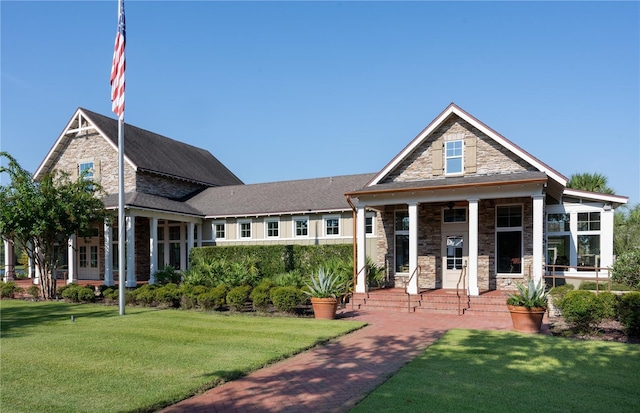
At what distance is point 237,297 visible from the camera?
14805 mm

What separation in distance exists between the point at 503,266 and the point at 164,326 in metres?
12.3

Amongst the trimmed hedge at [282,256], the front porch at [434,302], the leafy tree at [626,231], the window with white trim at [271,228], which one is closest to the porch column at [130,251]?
the trimmed hedge at [282,256]

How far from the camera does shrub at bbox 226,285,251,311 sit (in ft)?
48.6

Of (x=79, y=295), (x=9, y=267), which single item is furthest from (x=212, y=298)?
(x=9, y=267)

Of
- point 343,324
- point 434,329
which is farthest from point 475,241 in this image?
point 343,324

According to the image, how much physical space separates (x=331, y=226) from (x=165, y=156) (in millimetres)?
12451

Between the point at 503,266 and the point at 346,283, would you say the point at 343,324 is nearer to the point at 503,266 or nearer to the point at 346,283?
the point at 346,283

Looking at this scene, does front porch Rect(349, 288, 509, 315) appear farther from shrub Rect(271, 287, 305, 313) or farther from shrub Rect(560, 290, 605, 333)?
shrub Rect(560, 290, 605, 333)

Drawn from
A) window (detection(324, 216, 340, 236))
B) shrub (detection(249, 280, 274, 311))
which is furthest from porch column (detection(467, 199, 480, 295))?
window (detection(324, 216, 340, 236))

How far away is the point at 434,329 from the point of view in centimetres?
1159

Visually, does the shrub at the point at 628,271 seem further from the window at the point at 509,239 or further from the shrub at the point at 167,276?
the shrub at the point at 167,276

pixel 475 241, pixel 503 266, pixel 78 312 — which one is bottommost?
pixel 78 312

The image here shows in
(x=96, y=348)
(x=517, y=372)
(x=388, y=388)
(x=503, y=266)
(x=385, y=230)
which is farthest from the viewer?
(x=385, y=230)

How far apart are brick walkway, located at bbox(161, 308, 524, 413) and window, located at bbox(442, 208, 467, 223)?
6800 millimetres
